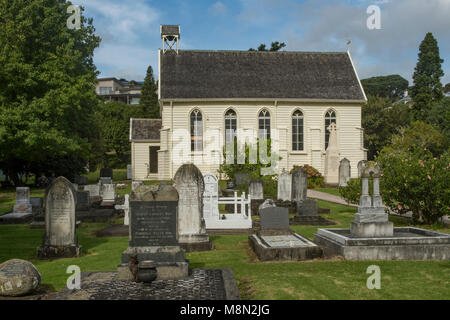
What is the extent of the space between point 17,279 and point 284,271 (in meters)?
5.03

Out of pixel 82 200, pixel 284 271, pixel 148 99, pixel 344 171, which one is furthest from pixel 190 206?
pixel 148 99

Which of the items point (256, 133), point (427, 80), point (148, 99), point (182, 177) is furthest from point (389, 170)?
point (148, 99)

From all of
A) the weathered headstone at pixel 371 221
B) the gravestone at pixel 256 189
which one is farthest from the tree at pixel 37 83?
the weathered headstone at pixel 371 221

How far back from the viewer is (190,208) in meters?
11.7

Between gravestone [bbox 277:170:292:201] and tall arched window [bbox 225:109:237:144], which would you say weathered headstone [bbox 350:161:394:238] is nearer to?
gravestone [bbox 277:170:292:201]

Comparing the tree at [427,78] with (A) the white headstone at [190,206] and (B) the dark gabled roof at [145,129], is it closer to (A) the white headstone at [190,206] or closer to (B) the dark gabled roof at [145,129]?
(B) the dark gabled roof at [145,129]

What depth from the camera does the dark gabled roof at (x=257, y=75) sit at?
34344 mm

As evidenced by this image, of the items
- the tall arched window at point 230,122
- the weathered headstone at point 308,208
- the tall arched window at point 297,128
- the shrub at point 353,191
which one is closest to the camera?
the weathered headstone at point 308,208

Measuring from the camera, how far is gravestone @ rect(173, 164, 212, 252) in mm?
11523

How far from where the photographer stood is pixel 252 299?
23.0 feet

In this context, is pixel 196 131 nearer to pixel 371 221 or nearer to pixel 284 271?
pixel 371 221

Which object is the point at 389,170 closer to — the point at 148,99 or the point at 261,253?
the point at 261,253

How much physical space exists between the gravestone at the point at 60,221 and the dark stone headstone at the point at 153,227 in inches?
118
